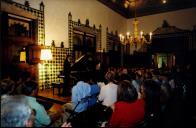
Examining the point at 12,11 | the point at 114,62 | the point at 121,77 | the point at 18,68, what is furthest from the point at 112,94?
the point at 114,62

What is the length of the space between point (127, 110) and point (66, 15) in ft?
21.0

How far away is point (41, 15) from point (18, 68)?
209 centimetres

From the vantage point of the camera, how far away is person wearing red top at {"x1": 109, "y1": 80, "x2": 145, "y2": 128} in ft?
8.36

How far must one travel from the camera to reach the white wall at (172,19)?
11156mm

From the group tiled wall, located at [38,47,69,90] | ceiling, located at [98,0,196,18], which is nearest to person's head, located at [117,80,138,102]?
tiled wall, located at [38,47,69,90]

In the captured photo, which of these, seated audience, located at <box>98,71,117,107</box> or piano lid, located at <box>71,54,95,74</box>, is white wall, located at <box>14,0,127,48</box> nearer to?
piano lid, located at <box>71,54,95,74</box>

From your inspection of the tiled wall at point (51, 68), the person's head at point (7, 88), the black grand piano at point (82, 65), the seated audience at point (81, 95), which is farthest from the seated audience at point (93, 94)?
the tiled wall at point (51, 68)

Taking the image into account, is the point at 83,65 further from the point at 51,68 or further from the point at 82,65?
the point at 51,68

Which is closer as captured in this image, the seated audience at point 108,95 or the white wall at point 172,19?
the seated audience at point 108,95

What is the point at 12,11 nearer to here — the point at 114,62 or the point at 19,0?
the point at 19,0

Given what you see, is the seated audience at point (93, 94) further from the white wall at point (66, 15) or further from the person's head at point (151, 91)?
the white wall at point (66, 15)

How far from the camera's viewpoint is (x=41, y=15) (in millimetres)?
6977

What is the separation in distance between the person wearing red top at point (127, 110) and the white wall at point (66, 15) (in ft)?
16.4

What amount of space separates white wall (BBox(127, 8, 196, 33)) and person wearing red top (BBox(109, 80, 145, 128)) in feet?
32.3
